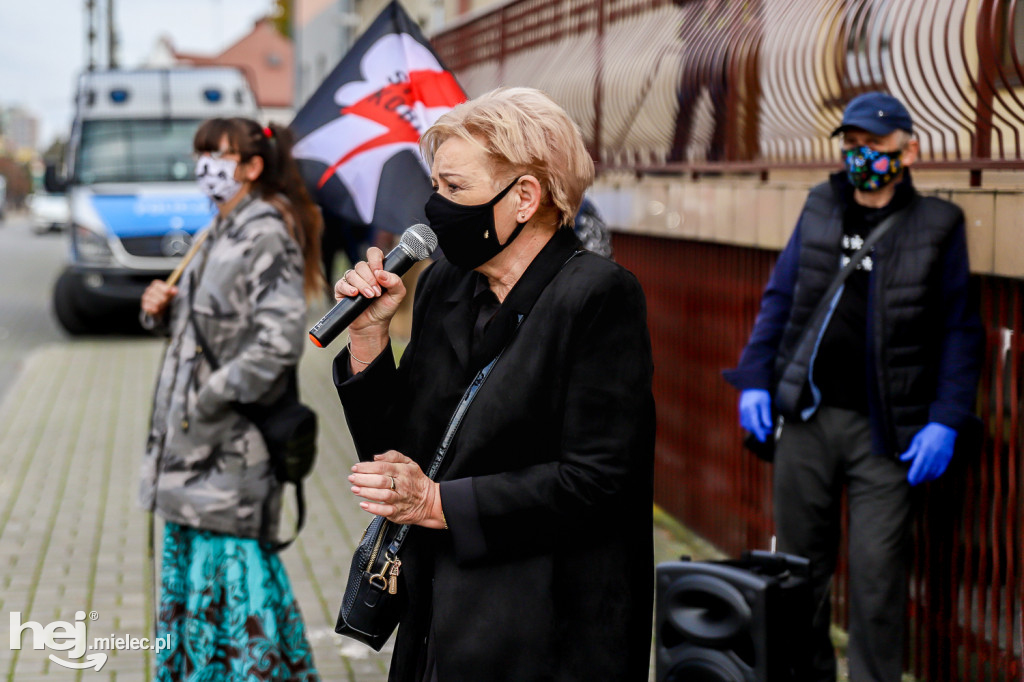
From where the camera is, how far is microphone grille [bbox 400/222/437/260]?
2.56 m

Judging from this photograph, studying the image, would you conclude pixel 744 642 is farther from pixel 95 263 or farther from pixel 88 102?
pixel 88 102

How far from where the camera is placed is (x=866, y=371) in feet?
13.6

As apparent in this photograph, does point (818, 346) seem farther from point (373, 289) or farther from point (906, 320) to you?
point (373, 289)

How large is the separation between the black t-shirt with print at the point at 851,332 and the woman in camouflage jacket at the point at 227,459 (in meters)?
1.72

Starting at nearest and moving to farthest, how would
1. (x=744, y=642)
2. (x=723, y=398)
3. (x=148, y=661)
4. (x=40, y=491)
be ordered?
(x=744, y=642) < (x=148, y=661) < (x=723, y=398) < (x=40, y=491)

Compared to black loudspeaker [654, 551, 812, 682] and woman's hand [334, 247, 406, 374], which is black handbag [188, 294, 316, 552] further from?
woman's hand [334, 247, 406, 374]

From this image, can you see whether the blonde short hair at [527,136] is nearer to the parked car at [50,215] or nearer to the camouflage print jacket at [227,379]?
the camouflage print jacket at [227,379]

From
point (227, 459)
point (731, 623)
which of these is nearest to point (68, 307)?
point (227, 459)

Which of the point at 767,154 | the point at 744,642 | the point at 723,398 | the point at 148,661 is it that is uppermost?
the point at 767,154

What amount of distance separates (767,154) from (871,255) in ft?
7.37

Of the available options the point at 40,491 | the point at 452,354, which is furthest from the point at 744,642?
the point at 40,491

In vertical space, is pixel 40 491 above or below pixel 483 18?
below

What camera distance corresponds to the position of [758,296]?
Result: 605 cm

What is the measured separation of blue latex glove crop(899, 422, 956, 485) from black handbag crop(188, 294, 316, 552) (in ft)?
6.28
